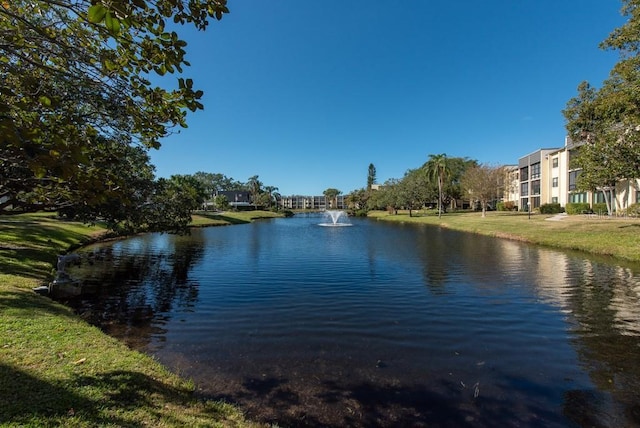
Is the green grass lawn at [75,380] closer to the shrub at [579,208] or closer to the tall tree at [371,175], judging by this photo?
the shrub at [579,208]

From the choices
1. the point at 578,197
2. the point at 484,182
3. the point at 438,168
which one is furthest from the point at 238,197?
the point at 578,197

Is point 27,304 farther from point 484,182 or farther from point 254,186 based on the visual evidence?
point 254,186

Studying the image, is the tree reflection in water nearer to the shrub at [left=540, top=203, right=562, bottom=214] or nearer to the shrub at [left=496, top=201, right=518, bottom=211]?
the shrub at [left=540, top=203, right=562, bottom=214]

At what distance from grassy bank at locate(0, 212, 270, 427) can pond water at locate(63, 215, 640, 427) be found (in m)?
1.12

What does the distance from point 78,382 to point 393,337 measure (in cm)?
747

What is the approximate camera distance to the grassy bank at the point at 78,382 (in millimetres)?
4406

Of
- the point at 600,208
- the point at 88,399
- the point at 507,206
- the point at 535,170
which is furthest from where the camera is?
the point at 507,206

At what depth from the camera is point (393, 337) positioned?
977 centimetres

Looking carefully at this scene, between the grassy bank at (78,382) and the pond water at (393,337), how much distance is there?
1.12 meters

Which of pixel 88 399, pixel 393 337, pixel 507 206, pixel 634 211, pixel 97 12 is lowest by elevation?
pixel 393 337

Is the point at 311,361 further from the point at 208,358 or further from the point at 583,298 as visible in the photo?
the point at 583,298

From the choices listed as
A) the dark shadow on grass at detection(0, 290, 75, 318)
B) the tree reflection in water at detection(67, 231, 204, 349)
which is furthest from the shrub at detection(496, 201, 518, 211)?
the dark shadow on grass at detection(0, 290, 75, 318)

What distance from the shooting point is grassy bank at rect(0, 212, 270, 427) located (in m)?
4.41

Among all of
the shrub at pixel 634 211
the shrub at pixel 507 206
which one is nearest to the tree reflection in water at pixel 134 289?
the shrub at pixel 634 211
